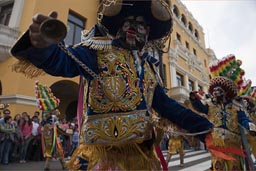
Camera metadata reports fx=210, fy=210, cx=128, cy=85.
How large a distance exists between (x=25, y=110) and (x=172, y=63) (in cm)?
1169

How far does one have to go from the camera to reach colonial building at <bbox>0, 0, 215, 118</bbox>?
7.57 meters

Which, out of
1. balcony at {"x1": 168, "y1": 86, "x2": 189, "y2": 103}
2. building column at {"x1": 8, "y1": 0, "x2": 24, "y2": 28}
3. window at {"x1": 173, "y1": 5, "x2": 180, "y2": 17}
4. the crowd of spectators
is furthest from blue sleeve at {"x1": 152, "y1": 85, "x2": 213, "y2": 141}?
window at {"x1": 173, "y1": 5, "x2": 180, "y2": 17}

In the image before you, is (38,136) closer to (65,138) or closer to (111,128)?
(65,138)

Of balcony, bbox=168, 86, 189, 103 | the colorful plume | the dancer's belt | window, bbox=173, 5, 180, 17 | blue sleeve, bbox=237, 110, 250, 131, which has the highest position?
window, bbox=173, 5, 180, 17

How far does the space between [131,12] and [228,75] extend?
2.58 m

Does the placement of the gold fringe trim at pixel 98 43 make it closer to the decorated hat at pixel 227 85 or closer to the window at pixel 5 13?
the decorated hat at pixel 227 85

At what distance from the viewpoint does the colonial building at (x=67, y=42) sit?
7566 millimetres

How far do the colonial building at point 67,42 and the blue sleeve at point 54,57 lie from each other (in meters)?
0.35

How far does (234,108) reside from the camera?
3266 mm

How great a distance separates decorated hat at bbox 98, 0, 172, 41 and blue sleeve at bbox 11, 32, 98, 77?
1.16 feet

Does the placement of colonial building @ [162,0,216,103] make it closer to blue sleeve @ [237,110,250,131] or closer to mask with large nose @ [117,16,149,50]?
blue sleeve @ [237,110,250,131]

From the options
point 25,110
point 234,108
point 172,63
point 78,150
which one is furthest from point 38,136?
point 172,63

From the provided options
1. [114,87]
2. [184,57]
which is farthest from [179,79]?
[114,87]

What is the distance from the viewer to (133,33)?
1.37 m
